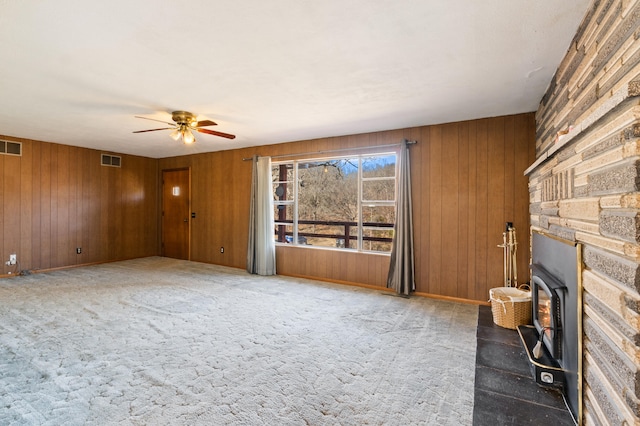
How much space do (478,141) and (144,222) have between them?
23.4 ft

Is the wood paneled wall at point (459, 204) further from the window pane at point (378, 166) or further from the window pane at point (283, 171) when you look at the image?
the window pane at point (283, 171)

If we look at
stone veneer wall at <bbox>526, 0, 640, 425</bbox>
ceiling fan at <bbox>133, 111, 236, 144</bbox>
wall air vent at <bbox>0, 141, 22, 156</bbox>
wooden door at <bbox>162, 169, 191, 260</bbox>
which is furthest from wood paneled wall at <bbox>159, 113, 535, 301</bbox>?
wall air vent at <bbox>0, 141, 22, 156</bbox>

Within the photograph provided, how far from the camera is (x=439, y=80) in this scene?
9.13ft

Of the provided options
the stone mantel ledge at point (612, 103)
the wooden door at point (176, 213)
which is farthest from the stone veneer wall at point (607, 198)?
the wooden door at point (176, 213)

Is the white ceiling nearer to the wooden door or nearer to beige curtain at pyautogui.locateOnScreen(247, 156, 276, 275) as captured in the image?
beige curtain at pyautogui.locateOnScreen(247, 156, 276, 275)

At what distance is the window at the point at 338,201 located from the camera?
486 centimetres

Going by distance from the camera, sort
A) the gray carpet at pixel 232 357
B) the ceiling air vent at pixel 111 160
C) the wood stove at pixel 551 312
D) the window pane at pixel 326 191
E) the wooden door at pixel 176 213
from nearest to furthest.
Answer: the gray carpet at pixel 232 357
the wood stove at pixel 551 312
the window pane at pixel 326 191
the ceiling air vent at pixel 111 160
the wooden door at pixel 176 213

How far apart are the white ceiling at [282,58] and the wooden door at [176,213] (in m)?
2.96

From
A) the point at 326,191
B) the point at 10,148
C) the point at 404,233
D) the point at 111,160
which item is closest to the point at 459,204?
the point at 404,233

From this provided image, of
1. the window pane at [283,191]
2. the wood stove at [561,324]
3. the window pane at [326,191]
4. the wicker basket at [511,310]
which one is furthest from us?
the window pane at [283,191]

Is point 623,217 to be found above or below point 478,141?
below

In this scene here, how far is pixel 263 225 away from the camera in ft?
18.1

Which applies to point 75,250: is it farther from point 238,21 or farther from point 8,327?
point 238,21

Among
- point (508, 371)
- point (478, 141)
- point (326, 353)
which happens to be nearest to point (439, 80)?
point (478, 141)
